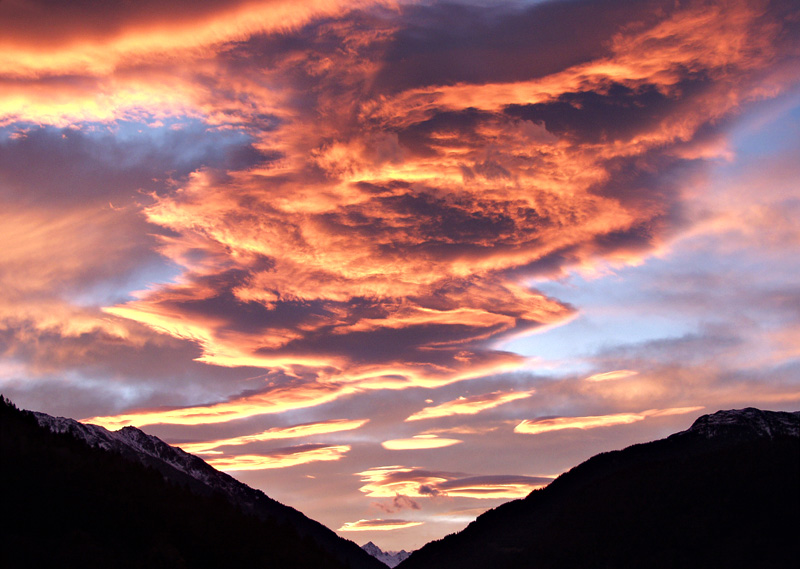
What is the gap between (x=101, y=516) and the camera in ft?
236

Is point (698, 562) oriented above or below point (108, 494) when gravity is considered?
below

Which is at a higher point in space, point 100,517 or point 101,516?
point 101,516

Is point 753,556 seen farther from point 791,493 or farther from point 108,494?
point 108,494

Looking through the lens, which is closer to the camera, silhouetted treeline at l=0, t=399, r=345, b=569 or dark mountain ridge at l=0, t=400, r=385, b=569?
silhouetted treeline at l=0, t=399, r=345, b=569

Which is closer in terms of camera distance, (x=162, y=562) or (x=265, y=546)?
(x=162, y=562)

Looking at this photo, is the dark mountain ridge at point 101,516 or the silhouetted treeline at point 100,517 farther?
the dark mountain ridge at point 101,516

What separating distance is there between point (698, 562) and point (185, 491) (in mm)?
133852

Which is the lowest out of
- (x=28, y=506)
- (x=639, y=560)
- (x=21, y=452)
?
(x=639, y=560)

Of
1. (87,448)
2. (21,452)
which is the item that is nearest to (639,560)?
(87,448)

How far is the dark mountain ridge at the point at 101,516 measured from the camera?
61156mm

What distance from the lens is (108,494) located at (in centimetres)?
7531

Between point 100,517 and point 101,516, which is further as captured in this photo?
point 101,516

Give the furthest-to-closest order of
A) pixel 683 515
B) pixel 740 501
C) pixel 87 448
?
pixel 683 515, pixel 740 501, pixel 87 448

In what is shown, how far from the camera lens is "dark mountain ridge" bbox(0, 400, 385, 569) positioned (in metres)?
61.2
